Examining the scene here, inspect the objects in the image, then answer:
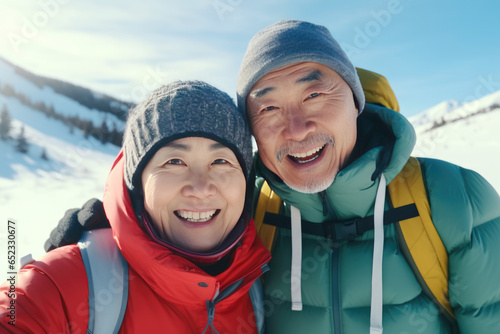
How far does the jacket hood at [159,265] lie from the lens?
1.83 m

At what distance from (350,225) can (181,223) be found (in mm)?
976

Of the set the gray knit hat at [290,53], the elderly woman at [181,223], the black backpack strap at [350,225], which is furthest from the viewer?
the gray knit hat at [290,53]

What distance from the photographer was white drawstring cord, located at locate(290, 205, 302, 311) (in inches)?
86.8

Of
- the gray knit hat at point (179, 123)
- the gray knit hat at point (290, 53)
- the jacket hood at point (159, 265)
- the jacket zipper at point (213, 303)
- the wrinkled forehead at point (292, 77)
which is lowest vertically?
the jacket zipper at point (213, 303)

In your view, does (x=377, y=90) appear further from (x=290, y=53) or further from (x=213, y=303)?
(x=213, y=303)

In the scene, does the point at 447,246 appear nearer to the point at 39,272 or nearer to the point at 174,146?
the point at 174,146

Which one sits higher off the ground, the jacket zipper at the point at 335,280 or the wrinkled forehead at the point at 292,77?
the wrinkled forehead at the point at 292,77

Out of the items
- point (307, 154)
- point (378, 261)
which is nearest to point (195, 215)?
point (307, 154)

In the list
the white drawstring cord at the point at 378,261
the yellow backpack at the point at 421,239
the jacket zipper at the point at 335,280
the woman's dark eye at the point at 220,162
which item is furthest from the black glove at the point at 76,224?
the yellow backpack at the point at 421,239

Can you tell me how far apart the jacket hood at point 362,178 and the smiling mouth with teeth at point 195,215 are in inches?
22.2

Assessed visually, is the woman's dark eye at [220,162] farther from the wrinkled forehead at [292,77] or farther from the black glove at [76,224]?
the black glove at [76,224]

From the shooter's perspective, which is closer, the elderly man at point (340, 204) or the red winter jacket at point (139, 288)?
the red winter jacket at point (139, 288)

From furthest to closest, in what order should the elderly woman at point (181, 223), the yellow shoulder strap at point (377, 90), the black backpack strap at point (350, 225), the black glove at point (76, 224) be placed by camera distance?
the yellow shoulder strap at point (377, 90) < the black backpack strap at point (350, 225) < the black glove at point (76, 224) < the elderly woman at point (181, 223)

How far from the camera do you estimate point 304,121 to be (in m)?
2.28
